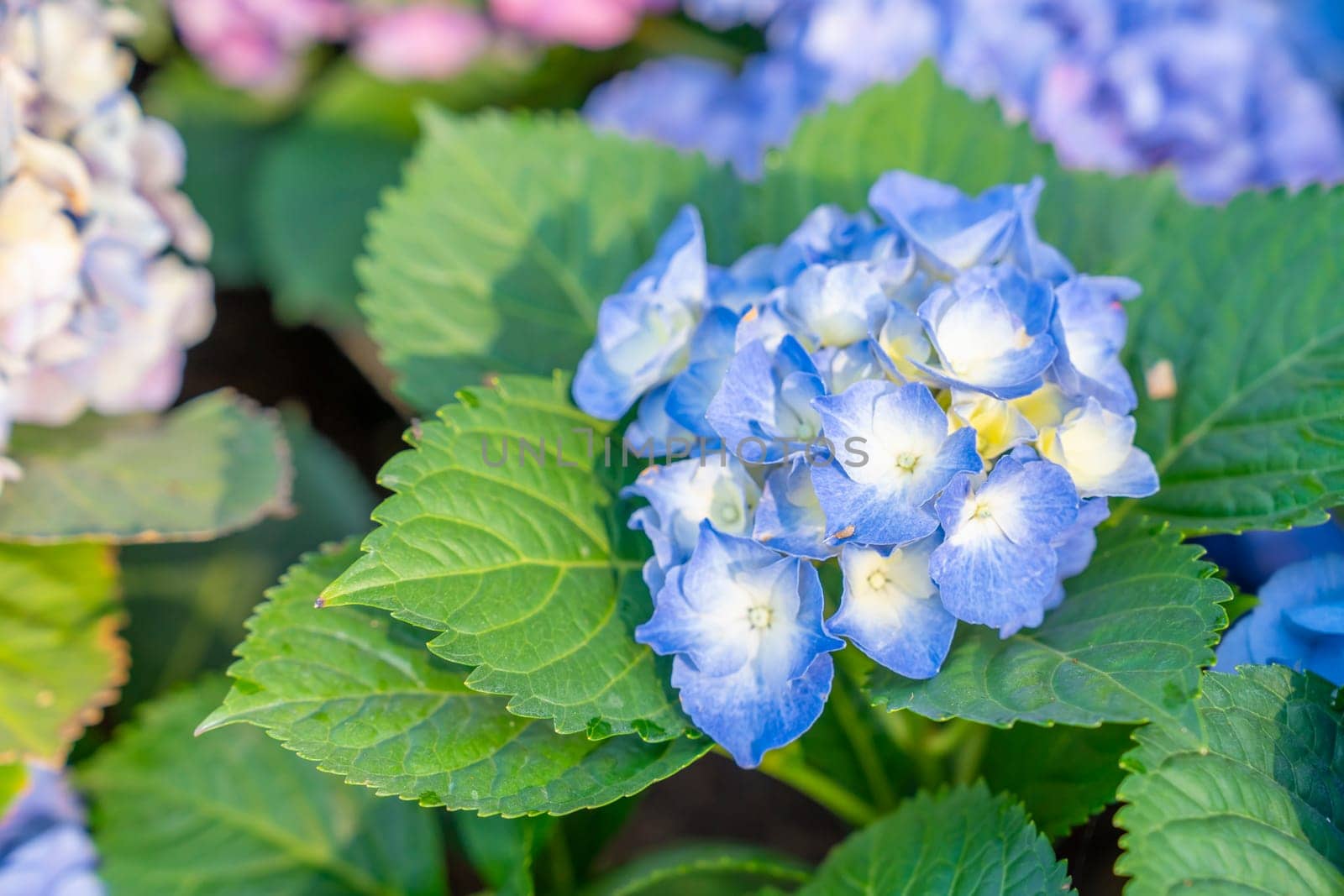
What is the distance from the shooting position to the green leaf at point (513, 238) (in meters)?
1.01

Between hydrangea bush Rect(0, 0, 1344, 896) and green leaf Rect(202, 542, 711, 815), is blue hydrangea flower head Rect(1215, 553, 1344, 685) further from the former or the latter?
green leaf Rect(202, 542, 711, 815)

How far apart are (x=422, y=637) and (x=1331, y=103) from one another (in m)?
1.40

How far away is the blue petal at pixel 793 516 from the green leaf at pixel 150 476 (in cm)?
52

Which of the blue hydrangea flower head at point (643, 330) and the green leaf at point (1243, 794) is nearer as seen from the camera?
the green leaf at point (1243, 794)

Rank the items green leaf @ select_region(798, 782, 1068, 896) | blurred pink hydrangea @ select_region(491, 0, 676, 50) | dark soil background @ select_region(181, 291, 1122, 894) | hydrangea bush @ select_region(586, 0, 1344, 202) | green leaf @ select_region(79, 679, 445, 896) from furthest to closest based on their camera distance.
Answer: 1. blurred pink hydrangea @ select_region(491, 0, 676, 50)
2. dark soil background @ select_region(181, 291, 1122, 894)
3. hydrangea bush @ select_region(586, 0, 1344, 202)
4. green leaf @ select_region(79, 679, 445, 896)
5. green leaf @ select_region(798, 782, 1068, 896)

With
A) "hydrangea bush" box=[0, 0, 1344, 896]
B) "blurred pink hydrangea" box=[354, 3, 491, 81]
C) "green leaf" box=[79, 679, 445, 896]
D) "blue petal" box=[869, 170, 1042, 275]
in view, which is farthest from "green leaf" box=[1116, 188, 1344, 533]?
"blurred pink hydrangea" box=[354, 3, 491, 81]

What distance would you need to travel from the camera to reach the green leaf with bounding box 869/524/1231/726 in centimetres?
62

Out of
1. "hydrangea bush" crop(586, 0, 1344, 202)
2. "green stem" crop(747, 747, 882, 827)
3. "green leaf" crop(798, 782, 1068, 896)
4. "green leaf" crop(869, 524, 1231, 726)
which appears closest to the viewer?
"green leaf" crop(869, 524, 1231, 726)

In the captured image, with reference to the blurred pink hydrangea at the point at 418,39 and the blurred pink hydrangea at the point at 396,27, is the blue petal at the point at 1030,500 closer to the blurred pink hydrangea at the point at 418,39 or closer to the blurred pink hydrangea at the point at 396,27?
the blurred pink hydrangea at the point at 396,27

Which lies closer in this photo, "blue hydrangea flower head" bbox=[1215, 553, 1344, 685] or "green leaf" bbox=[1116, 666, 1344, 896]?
"green leaf" bbox=[1116, 666, 1344, 896]

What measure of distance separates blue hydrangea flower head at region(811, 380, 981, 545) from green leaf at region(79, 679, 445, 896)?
2.30 feet

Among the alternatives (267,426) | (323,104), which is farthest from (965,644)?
(323,104)

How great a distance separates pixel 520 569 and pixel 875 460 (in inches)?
9.7

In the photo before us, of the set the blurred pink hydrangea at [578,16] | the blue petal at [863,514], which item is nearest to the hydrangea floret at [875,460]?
the blue petal at [863,514]
